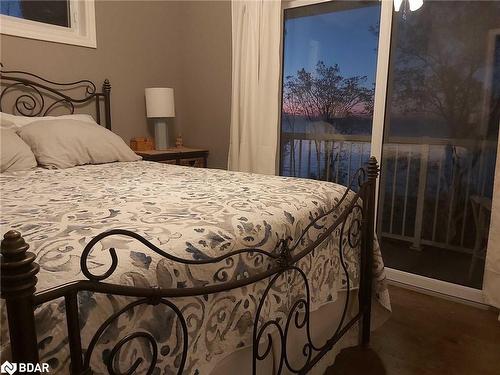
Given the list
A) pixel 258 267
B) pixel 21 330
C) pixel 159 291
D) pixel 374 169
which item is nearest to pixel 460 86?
pixel 374 169

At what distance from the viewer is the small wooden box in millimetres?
3125

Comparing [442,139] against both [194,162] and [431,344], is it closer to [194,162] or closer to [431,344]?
[431,344]

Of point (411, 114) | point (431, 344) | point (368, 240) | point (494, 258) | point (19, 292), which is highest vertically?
point (411, 114)

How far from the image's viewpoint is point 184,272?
0.85 m

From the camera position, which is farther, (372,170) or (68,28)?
(68,28)

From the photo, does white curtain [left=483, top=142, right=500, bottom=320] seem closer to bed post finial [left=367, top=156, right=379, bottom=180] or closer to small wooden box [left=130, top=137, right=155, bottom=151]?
bed post finial [left=367, top=156, right=379, bottom=180]

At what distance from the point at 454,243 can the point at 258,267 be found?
1939mm

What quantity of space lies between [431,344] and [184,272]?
151 centimetres

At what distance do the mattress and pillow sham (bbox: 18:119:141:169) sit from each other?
42 cm

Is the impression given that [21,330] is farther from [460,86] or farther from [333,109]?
[333,109]

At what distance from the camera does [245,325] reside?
101cm

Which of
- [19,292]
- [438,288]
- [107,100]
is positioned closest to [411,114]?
[438,288]

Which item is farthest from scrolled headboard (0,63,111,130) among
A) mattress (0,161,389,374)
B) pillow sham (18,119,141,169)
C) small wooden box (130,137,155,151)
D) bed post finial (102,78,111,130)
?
mattress (0,161,389,374)

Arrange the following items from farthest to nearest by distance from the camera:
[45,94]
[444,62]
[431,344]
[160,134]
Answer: [160,134] < [45,94] < [444,62] < [431,344]
